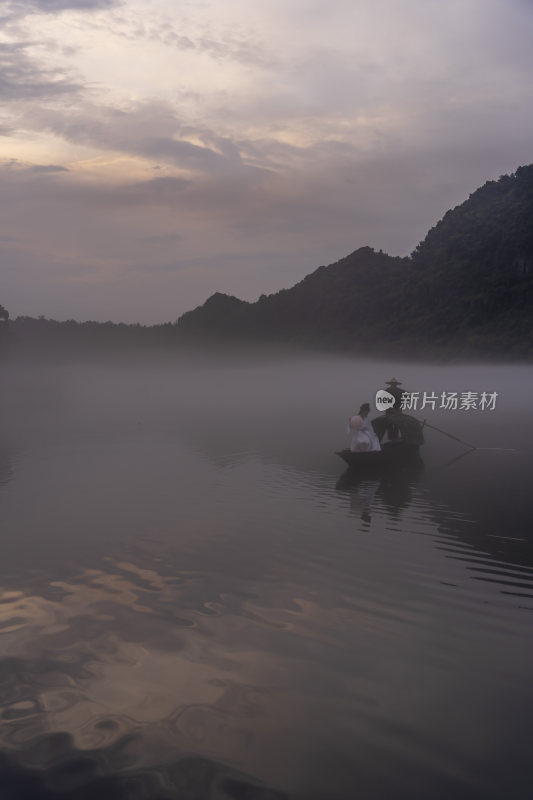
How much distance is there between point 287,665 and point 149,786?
6.15 feet

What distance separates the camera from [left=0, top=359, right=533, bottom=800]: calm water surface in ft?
14.6

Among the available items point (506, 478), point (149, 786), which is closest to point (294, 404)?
point (506, 478)

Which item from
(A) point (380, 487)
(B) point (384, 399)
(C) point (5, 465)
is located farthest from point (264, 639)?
(C) point (5, 465)

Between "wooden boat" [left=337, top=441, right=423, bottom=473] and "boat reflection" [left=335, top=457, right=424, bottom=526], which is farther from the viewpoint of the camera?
"wooden boat" [left=337, top=441, right=423, bottom=473]

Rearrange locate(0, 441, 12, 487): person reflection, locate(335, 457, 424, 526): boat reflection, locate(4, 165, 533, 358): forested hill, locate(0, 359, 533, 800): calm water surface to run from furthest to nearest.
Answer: locate(4, 165, 533, 358): forested hill → locate(0, 441, 12, 487): person reflection → locate(335, 457, 424, 526): boat reflection → locate(0, 359, 533, 800): calm water surface

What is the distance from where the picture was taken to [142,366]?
4318 inches

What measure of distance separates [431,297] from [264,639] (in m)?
101

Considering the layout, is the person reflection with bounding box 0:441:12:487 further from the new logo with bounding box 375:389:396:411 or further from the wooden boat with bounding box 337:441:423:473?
the new logo with bounding box 375:389:396:411

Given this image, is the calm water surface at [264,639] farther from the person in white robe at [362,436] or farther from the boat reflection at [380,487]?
the person in white robe at [362,436]

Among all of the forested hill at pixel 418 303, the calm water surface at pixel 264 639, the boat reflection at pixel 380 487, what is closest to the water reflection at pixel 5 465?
the calm water surface at pixel 264 639

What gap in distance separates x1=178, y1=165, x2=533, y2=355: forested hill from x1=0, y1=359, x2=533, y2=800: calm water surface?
83968mm

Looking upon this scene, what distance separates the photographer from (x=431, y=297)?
337 feet

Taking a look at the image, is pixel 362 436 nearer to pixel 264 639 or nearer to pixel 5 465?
pixel 5 465

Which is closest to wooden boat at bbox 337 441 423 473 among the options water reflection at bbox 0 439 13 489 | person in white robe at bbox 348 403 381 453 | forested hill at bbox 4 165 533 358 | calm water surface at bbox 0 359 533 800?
person in white robe at bbox 348 403 381 453
